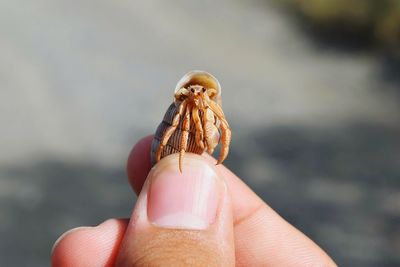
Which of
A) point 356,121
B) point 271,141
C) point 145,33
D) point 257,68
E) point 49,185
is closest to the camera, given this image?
point 49,185

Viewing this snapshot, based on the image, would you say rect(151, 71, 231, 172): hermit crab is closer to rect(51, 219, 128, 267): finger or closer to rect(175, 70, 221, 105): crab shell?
rect(175, 70, 221, 105): crab shell

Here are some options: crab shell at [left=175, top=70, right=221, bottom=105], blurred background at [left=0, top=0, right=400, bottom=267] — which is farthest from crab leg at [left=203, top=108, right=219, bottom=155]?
blurred background at [left=0, top=0, right=400, bottom=267]

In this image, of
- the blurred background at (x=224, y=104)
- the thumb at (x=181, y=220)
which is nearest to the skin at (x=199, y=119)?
the thumb at (x=181, y=220)

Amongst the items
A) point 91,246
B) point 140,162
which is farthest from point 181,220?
point 140,162

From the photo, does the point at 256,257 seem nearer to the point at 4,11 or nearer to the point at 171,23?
the point at 171,23

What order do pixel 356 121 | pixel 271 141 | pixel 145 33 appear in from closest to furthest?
pixel 271 141, pixel 356 121, pixel 145 33

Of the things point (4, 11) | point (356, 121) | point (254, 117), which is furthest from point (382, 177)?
point (4, 11)
